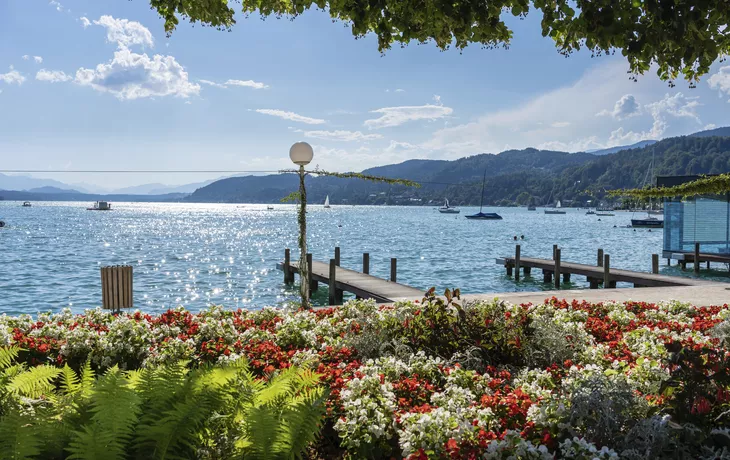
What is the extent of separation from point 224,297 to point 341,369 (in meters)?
19.0

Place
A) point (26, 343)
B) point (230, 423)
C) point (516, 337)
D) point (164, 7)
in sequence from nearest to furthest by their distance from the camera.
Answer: point (230, 423), point (516, 337), point (26, 343), point (164, 7)

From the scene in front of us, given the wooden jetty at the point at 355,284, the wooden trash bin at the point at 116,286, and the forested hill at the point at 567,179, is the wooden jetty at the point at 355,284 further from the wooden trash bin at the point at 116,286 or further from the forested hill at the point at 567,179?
the forested hill at the point at 567,179

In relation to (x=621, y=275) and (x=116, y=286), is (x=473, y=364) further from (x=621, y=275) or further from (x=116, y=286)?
(x=621, y=275)

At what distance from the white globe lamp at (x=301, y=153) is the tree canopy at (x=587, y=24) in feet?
13.2

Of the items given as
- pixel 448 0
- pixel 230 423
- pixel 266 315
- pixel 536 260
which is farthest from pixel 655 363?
pixel 536 260

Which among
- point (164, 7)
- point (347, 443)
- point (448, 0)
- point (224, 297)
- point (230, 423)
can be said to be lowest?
point (224, 297)

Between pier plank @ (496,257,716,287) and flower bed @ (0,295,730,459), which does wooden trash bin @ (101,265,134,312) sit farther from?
pier plank @ (496,257,716,287)

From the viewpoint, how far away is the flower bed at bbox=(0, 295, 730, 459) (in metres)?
3.22

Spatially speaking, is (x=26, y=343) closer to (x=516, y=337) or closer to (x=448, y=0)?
(x=516, y=337)

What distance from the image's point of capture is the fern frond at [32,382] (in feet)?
11.6

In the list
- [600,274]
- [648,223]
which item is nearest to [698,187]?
[600,274]

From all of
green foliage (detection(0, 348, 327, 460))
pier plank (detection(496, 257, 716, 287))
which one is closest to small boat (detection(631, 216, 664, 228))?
pier plank (detection(496, 257, 716, 287))

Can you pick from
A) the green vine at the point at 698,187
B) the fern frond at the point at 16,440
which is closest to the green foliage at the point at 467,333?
the fern frond at the point at 16,440

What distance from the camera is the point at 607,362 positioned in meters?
5.21
